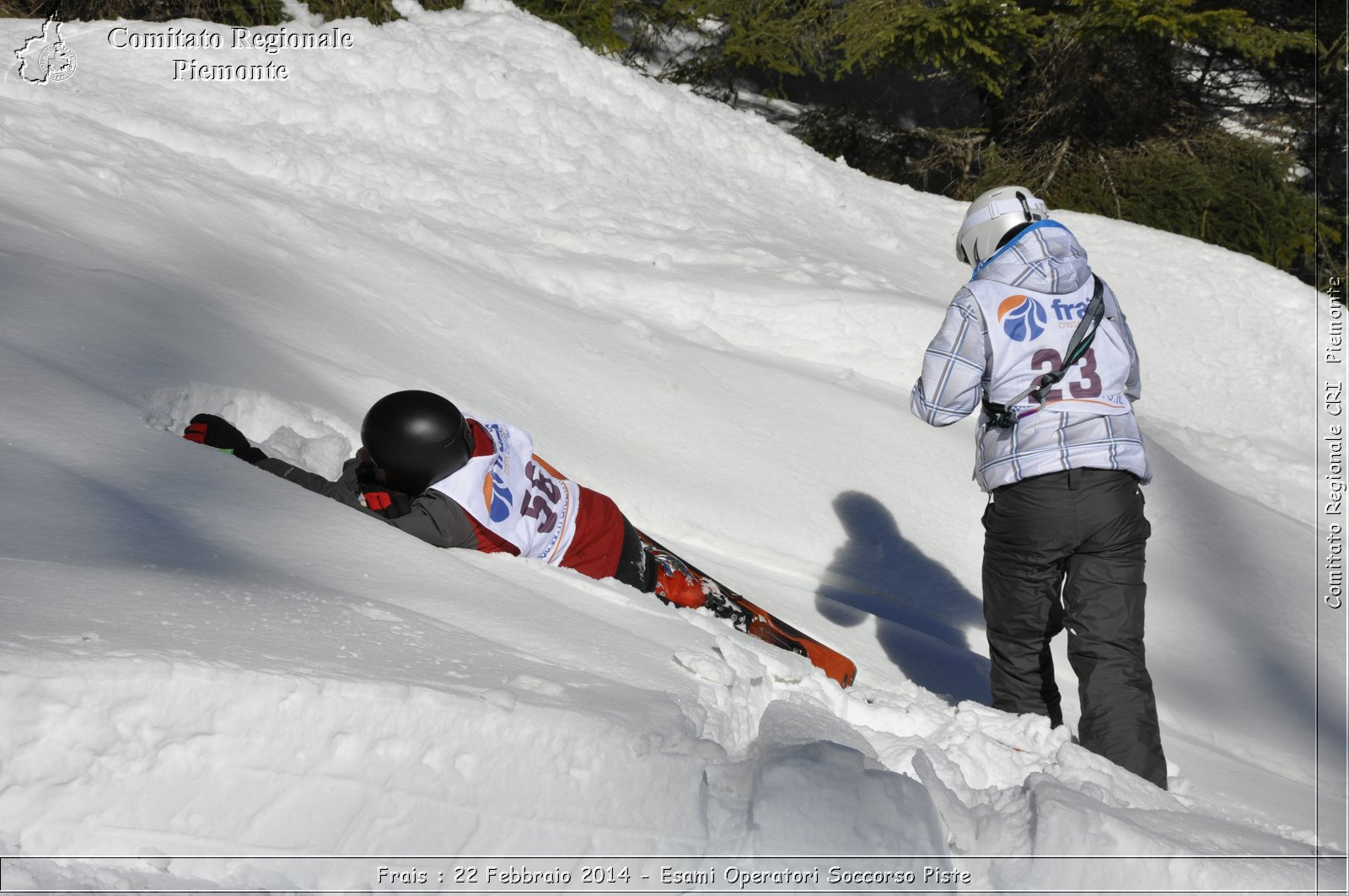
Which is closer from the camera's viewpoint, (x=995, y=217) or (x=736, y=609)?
(x=995, y=217)

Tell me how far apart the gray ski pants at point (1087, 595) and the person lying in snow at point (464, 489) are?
0.56 metres

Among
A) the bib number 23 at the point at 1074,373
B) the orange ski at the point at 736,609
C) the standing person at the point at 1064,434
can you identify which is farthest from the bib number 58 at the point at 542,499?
the bib number 23 at the point at 1074,373

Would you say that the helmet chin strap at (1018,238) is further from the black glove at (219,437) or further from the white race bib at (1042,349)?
the black glove at (219,437)

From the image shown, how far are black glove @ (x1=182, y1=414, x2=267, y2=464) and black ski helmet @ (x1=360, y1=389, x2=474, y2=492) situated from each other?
31cm

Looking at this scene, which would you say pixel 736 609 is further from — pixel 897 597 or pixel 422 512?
pixel 897 597

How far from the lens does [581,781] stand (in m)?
1.76

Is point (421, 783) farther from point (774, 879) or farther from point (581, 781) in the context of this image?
point (774, 879)

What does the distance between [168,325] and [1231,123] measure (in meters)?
13.0

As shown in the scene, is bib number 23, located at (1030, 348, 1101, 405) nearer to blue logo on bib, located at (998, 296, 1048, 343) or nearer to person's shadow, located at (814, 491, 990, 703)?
blue logo on bib, located at (998, 296, 1048, 343)

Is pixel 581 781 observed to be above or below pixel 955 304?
below

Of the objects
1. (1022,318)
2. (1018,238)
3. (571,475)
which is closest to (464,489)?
(571,475)

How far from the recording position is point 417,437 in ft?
9.53

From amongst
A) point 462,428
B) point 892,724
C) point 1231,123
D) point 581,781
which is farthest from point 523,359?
point 1231,123

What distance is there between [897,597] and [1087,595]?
4.68 ft
